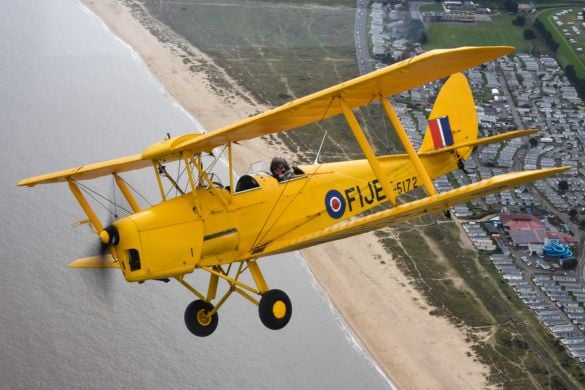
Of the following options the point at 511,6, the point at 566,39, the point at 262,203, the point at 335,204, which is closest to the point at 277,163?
the point at 262,203

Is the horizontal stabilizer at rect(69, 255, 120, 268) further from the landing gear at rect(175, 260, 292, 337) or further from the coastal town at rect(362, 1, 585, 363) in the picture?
the coastal town at rect(362, 1, 585, 363)

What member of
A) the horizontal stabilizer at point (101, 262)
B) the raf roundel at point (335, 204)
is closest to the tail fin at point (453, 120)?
the raf roundel at point (335, 204)

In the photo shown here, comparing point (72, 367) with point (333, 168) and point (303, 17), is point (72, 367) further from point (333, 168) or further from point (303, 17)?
point (303, 17)

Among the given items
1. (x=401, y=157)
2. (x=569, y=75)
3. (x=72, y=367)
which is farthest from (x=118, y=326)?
(x=569, y=75)

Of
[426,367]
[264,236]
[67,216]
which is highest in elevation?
[264,236]

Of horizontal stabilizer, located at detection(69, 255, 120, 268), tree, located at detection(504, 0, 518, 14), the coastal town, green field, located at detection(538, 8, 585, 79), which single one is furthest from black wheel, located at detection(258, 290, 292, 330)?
tree, located at detection(504, 0, 518, 14)

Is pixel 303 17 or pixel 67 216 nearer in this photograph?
pixel 67 216

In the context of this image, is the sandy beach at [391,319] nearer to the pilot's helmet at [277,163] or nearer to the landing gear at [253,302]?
the landing gear at [253,302]
